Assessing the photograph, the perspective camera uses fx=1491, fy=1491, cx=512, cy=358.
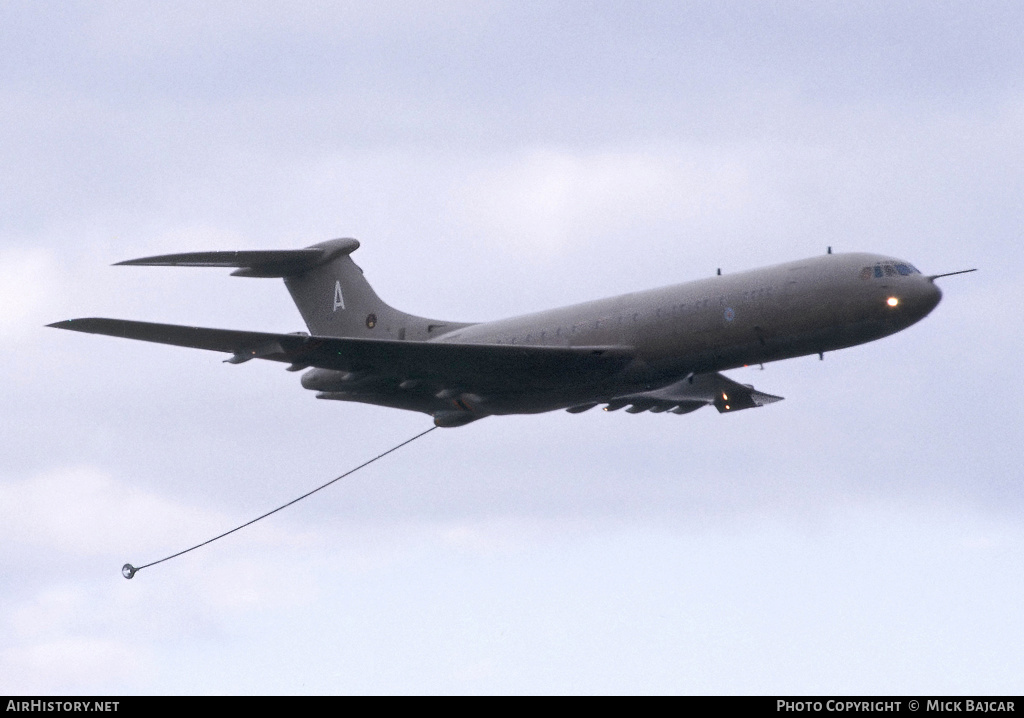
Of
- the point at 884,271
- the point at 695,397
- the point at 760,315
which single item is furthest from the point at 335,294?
the point at 884,271

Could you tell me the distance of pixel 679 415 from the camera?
47.2 metres

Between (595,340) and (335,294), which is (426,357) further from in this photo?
(335,294)

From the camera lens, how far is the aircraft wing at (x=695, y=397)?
1831 inches

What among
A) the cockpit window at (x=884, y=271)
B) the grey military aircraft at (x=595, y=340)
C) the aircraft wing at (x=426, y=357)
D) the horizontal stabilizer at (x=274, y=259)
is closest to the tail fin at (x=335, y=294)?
the horizontal stabilizer at (x=274, y=259)

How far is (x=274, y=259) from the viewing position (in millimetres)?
46094

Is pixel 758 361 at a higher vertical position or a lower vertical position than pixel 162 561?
higher

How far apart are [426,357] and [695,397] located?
10077 millimetres

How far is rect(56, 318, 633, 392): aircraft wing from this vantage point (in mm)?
39531

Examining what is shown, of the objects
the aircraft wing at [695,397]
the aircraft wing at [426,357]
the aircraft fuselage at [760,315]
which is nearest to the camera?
the aircraft fuselage at [760,315]

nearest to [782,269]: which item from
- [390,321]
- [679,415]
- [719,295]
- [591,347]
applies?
[719,295]

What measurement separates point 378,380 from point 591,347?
6285mm

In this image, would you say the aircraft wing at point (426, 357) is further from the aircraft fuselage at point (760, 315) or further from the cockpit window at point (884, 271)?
the cockpit window at point (884, 271)
